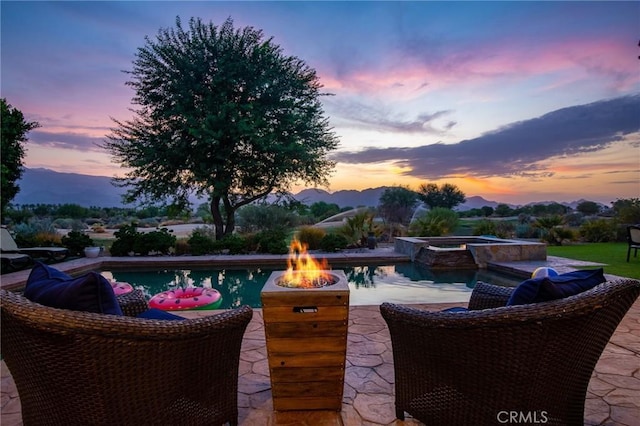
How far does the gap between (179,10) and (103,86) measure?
3196 millimetres

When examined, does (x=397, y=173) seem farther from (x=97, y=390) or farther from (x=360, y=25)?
(x=97, y=390)

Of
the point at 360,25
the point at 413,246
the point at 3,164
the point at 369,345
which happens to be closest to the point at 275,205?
the point at 413,246

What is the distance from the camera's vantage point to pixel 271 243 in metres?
9.72

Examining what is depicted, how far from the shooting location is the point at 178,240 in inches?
417

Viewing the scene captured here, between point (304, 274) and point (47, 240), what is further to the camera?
point (47, 240)

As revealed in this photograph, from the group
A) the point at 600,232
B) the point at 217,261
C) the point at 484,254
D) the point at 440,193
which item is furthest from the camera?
the point at 440,193

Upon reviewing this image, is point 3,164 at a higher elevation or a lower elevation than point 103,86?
lower

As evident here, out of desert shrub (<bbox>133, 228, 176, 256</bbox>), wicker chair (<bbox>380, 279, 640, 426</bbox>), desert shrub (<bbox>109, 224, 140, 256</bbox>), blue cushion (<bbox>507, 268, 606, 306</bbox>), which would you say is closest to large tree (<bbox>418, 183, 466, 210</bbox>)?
desert shrub (<bbox>133, 228, 176, 256</bbox>)

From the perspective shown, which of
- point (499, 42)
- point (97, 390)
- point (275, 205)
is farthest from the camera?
point (275, 205)

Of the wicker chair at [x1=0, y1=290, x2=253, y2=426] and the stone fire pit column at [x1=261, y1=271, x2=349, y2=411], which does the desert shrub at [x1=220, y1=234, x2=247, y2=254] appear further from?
the wicker chair at [x1=0, y1=290, x2=253, y2=426]

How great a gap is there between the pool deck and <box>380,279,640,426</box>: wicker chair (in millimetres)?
479

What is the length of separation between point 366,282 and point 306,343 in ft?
16.4

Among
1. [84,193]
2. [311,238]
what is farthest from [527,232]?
[84,193]

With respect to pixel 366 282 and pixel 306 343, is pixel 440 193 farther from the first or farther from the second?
pixel 306 343
